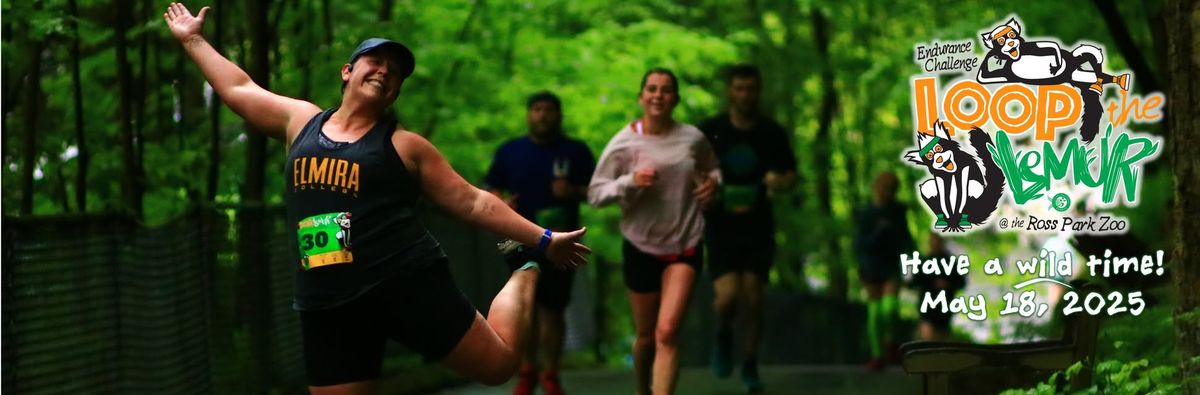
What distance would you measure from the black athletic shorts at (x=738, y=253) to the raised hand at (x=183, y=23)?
591 centimetres

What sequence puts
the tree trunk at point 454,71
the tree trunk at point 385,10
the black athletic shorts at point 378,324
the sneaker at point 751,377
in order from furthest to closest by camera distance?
the tree trunk at point 454,71 → the tree trunk at point 385,10 → the sneaker at point 751,377 → the black athletic shorts at point 378,324

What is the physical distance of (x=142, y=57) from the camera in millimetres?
12492

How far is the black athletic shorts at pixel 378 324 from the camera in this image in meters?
6.59

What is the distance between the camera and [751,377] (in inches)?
511

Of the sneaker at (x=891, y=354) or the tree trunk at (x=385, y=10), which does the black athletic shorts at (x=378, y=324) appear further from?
the tree trunk at (x=385, y=10)

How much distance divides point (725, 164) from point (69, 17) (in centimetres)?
441

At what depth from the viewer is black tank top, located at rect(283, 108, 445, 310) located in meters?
6.44

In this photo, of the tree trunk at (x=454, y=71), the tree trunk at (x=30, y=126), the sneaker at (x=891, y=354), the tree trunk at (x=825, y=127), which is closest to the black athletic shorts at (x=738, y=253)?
the sneaker at (x=891, y=354)

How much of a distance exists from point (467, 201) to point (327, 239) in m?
0.57

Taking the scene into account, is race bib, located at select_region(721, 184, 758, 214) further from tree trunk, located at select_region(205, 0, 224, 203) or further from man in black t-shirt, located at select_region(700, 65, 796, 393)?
tree trunk, located at select_region(205, 0, 224, 203)

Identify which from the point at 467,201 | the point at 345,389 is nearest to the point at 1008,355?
the point at 467,201

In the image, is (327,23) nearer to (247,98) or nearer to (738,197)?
(738,197)

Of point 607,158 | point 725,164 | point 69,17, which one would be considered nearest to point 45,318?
point 69,17

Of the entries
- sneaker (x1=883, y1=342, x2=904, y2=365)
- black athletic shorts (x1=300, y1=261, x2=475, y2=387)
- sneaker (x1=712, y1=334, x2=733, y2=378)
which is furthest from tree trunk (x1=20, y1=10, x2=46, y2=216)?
sneaker (x1=883, y1=342, x2=904, y2=365)
